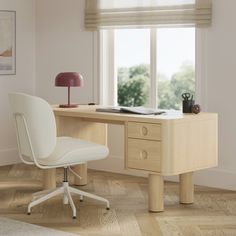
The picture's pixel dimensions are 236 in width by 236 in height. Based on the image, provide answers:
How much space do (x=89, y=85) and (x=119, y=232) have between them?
2468 millimetres

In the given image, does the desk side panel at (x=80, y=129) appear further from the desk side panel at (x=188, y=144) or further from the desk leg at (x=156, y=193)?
the desk side panel at (x=188, y=144)

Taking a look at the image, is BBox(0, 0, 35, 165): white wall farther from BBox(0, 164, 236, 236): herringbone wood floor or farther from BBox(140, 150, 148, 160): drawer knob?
BBox(140, 150, 148, 160): drawer knob

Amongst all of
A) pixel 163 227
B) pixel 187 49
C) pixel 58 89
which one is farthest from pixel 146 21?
pixel 163 227

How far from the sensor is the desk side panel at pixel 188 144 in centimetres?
458

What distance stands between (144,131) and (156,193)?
45 centimetres

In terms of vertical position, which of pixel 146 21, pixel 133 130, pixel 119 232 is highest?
pixel 146 21

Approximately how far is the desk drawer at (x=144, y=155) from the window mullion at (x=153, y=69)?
55.0 inches

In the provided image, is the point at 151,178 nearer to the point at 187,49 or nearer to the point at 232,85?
the point at 232,85

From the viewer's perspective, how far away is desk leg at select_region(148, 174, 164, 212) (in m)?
4.70

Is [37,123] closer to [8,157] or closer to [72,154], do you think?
[72,154]

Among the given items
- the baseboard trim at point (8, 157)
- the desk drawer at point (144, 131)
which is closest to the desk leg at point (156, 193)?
the desk drawer at point (144, 131)

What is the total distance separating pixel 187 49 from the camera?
589 centimetres

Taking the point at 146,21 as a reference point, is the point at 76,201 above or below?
below

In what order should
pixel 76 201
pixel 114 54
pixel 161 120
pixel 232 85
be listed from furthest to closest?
pixel 114 54, pixel 232 85, pixel 76 201, pixel 161 120
